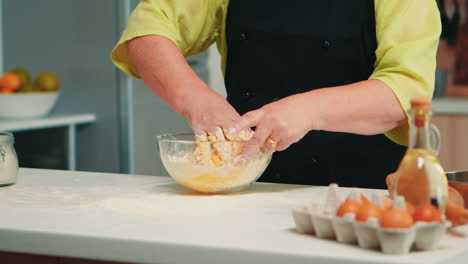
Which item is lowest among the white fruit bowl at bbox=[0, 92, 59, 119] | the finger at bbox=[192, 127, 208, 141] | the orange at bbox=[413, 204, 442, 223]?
the white fruit bowl at bbox=[0, 92, 59, 119]

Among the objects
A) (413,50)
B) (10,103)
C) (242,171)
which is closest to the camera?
(242,171)

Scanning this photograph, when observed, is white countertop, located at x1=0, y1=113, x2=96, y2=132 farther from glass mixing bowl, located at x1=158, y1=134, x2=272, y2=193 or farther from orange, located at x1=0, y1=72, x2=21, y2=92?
glass mixing bowl, located at x1=158, y1=134, x2=272, y2=193

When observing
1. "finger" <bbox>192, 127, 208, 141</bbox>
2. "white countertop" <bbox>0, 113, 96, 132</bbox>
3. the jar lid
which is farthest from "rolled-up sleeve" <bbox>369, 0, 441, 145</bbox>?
"white countertop" <bbox>0, 113, 96, 132</bbox>

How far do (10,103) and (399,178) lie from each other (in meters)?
2.09

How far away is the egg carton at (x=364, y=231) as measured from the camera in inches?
35.3

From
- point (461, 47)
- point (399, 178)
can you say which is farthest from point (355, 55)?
point (461, 47)

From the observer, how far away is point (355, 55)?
1.68m

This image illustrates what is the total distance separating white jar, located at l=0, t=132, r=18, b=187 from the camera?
1.44 meters

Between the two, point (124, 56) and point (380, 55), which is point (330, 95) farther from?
point (124, 56)

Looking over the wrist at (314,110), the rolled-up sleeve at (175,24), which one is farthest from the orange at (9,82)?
the wrist at (314,110)

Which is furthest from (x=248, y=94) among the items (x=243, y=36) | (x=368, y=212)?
(x=368, y=212)

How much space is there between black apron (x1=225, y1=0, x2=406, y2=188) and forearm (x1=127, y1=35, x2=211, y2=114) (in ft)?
Result: 0.72

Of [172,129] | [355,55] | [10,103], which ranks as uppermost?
[355,55]

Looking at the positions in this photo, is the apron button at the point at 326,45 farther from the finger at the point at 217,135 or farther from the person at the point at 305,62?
the finger at the point at 217,135
